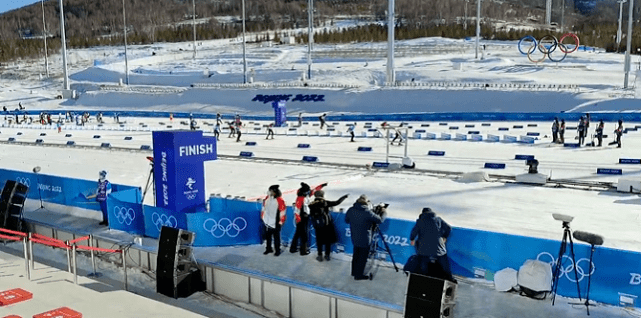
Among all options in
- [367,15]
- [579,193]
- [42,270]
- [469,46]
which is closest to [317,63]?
[469,46]

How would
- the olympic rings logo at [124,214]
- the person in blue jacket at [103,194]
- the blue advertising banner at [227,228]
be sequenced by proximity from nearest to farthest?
the blue advertising banner at [227,228] → the olympic rings logo at [124,214] → the person in blue jacket at [103,194]

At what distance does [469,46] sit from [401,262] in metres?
76.4

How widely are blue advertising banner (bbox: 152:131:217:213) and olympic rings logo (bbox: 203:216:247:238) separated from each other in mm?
1247

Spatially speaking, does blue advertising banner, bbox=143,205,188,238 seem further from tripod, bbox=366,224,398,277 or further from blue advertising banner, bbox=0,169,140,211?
tripod, bbox=366,224,398,277

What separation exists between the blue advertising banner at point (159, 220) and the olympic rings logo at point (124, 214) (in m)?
0.44

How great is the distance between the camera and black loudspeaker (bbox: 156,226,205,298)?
8688 millimetres

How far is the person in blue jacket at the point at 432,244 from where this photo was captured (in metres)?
8.04

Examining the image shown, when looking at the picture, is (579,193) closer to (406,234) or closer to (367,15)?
(406,234)

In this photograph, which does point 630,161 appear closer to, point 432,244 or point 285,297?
point 432,244

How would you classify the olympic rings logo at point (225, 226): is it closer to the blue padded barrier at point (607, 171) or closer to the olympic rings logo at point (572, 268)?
the olympic rings logo at point (572, 268)

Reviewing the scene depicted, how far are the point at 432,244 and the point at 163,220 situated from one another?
17.9 ft

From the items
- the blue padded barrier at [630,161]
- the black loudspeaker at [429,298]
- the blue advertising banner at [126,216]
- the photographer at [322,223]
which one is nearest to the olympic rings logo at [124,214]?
the blue advertising banner at [126,216]

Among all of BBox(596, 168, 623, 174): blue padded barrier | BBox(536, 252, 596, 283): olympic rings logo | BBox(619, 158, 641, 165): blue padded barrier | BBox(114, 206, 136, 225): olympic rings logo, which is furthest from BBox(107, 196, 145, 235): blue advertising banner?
BBox(619, 158, 641, 165): blue padded barrier

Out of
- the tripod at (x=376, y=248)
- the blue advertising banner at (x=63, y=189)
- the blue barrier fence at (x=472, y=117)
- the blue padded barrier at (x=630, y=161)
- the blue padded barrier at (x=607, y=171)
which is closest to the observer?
the tripod at (x=376, y=248)
